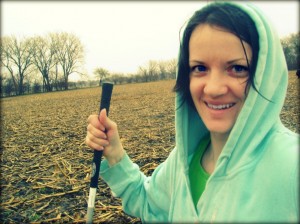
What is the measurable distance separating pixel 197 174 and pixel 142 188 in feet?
1.47

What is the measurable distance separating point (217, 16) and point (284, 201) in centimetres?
88

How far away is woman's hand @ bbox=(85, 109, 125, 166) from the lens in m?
1.74

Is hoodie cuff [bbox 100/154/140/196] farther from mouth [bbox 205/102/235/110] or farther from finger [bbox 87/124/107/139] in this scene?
mouth [bbox 205/102/235/110]

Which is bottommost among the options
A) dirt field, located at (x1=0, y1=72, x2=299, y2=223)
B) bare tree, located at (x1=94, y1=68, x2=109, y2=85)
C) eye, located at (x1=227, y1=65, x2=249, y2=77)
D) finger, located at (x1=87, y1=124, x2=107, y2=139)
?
dirt field, located at (x1=0, y1=72, x2=299, y2=223)

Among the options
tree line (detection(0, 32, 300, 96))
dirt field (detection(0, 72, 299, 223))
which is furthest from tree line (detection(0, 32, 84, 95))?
dirt field (detection(0, 72, 299, 223))

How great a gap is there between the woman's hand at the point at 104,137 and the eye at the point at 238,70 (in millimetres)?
754

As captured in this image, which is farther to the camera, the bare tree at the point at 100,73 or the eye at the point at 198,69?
the bare tree at the point at 100,73

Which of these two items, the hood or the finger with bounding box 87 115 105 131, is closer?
the hood

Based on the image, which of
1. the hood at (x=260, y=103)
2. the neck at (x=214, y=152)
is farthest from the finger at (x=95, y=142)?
the hood at (x=260, y=103)

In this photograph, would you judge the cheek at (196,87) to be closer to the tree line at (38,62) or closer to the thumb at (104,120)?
the thumb at (104,120)

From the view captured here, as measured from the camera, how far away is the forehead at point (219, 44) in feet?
4.37

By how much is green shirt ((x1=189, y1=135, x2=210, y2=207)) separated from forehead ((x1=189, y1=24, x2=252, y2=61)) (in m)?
0.64

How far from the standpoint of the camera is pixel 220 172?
1.41m

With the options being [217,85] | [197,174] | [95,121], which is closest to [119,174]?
[95,121]
